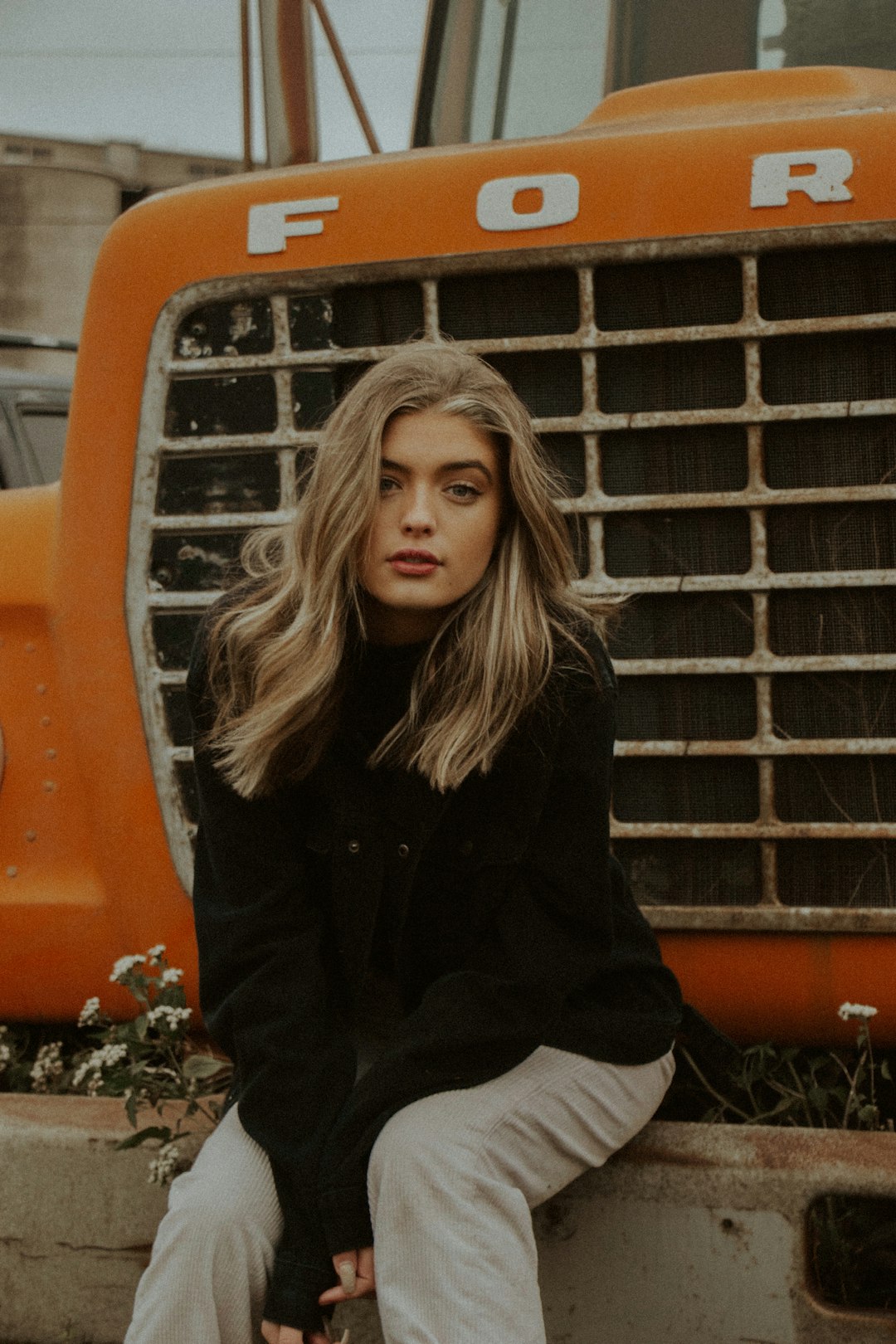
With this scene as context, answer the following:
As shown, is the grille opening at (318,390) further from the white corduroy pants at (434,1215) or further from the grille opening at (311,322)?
the white corduroy pants at (434,1215)

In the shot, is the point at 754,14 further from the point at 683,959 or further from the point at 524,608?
the point at 683,959

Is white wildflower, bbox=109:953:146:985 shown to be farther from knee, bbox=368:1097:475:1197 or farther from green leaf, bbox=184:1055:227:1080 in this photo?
knee, bbox=368:1097:475:1197

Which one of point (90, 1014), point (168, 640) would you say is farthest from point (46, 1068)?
point (168, 640)

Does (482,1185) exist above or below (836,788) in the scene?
below

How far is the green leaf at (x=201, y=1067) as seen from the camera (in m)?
1.93

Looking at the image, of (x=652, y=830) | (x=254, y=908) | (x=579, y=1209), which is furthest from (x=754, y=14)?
(x=579, y=1209)

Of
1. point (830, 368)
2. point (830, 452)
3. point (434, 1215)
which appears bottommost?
point (434, 1215)

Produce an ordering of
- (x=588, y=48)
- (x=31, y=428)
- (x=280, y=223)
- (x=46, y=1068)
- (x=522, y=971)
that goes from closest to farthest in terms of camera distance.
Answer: (x=522, y=971) < (x=280, y=223) < (x=46, y=1068) < (x=588, y=48) < (x=31, y=428)

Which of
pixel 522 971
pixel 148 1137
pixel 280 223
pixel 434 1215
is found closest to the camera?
pixel 434 1215

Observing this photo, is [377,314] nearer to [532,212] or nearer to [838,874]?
[532,212]

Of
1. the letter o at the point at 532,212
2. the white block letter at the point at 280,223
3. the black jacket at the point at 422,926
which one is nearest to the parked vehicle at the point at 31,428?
the white block letter at the point at 280,223

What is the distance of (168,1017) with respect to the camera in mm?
2000

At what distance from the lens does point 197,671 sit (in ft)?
5.91

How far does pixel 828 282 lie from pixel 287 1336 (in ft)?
4.74
